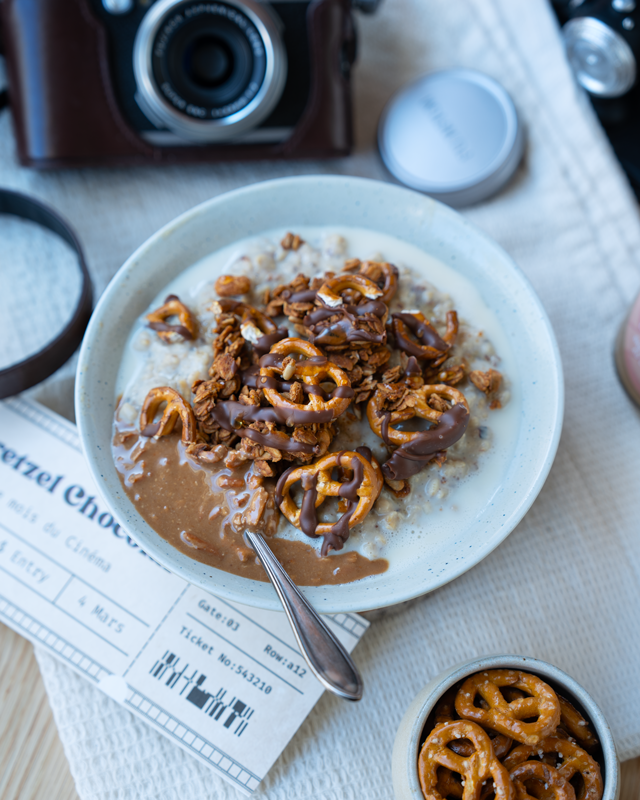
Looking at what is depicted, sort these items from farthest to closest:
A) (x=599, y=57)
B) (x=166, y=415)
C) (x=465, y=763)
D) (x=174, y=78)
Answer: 1. (x=599, y=57)
2. (x=174, y=78)
3. (x=166, y=415)
4. (x=465, y=763)

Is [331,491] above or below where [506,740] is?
above

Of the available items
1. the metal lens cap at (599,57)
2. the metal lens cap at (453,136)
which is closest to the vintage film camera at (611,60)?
the metal lens cap at (599,57)

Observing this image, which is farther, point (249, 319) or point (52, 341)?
point (52, 341)

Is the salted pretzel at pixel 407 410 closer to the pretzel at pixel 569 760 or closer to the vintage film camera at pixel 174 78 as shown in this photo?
the pretzel at pixel 569 760

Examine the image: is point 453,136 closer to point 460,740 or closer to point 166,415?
point 166,415

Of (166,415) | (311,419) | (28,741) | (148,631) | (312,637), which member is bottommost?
(28,741)

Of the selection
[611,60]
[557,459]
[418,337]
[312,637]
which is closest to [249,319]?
[418,337]

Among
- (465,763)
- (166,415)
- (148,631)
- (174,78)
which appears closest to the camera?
(465,763)
